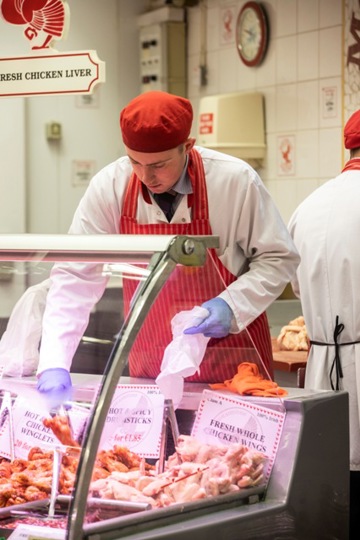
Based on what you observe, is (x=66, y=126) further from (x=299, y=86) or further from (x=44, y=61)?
(x=44, y=61)

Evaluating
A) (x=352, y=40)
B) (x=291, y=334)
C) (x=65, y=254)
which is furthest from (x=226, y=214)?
(x=352, y=40)

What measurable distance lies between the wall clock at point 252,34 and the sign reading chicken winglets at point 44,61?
8.00 ft

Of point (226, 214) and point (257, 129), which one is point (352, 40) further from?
point (226, 214)

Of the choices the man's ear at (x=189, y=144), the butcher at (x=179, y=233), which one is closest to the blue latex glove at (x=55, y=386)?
the butcher at (x=179, y=233)

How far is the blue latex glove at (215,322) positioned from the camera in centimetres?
220

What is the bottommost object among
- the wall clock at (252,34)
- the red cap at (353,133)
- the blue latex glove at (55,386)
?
the blue latex glove at (55,386)

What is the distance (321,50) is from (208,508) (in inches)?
152

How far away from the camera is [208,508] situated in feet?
6.39

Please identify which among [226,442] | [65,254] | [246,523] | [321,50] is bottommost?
[246,523]

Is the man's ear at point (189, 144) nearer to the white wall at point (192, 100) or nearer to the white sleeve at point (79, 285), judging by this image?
the white sleeve at point (79, 285)

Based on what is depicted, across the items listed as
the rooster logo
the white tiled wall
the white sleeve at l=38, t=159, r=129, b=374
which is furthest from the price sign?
the white tiled wall

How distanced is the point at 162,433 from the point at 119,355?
369 millimetres

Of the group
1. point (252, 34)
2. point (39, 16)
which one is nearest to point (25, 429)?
point (39, 16)

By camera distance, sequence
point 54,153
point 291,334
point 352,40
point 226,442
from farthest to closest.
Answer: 1. point 54,153
2. point 352,40
3. point 291,334
4. point 226,442
